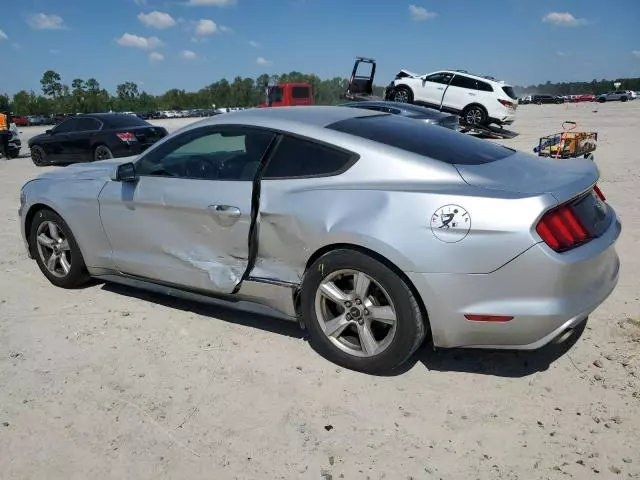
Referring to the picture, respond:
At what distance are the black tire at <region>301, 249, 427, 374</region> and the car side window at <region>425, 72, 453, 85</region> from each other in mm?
17377

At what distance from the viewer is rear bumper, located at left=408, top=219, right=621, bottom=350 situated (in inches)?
104

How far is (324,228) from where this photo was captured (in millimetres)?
3096

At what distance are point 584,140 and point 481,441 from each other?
950 cm

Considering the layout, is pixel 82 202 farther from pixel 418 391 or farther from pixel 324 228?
pixel 418 391

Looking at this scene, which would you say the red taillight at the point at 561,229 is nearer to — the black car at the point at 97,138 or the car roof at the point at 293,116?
the car roof at the point at 293,116

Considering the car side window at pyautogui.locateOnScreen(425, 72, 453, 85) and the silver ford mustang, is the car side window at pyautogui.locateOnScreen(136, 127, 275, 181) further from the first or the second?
the car side window at pyautogui.locateOnScreen(425, 72, 453, 85)

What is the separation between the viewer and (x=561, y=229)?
2.73 metres

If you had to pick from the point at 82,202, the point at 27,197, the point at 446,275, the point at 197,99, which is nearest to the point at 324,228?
the point at 446,275

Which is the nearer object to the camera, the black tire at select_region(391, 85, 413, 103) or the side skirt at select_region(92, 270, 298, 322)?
the side skirt at select_region(92, 270, 298, 322)

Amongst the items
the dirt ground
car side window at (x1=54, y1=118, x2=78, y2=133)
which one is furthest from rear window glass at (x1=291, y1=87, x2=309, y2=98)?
the dirt ground

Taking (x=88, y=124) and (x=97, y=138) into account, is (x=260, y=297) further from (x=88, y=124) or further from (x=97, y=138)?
(x=88, y=124)

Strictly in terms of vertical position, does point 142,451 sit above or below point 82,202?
below

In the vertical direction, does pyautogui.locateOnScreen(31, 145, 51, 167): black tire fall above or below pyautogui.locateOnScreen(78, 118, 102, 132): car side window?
below

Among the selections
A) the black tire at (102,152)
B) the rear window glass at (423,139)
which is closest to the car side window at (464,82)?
the black tire at (102,152)
